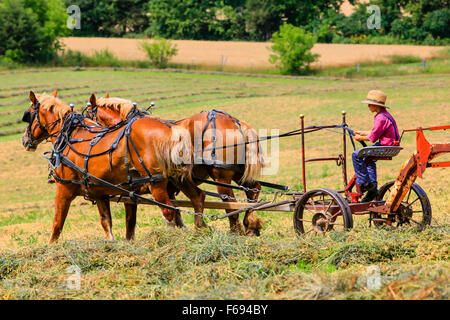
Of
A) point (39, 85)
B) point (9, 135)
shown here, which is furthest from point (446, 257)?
point (39, 85)

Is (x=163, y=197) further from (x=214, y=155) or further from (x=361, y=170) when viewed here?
(x=361, y=170)

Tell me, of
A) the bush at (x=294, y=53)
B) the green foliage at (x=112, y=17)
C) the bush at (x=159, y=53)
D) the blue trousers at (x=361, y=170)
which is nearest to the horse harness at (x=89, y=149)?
the blue trousers at (x=361, y=170)

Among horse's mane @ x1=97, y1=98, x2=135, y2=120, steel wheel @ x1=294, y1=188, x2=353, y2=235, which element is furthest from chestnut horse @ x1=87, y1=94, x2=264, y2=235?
horse's mane @ x1=97, y1=98, x2=135, y2=120

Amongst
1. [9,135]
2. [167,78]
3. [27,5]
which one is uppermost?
[27,5]

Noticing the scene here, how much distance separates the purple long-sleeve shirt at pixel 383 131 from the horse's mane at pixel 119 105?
3982 millimetres

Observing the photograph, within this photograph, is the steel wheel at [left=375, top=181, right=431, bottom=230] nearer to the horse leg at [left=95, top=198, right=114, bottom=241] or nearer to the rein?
the rein

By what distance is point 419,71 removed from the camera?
41.2 m

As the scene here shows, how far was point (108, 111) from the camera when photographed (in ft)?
34.9

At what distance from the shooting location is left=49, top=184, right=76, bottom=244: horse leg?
30.3 feet

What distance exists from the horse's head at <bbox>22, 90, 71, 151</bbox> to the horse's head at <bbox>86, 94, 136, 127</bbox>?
0.52m

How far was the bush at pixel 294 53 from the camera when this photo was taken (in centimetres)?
4675

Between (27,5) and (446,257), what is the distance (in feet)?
201

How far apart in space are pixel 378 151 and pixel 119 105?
457 cm
